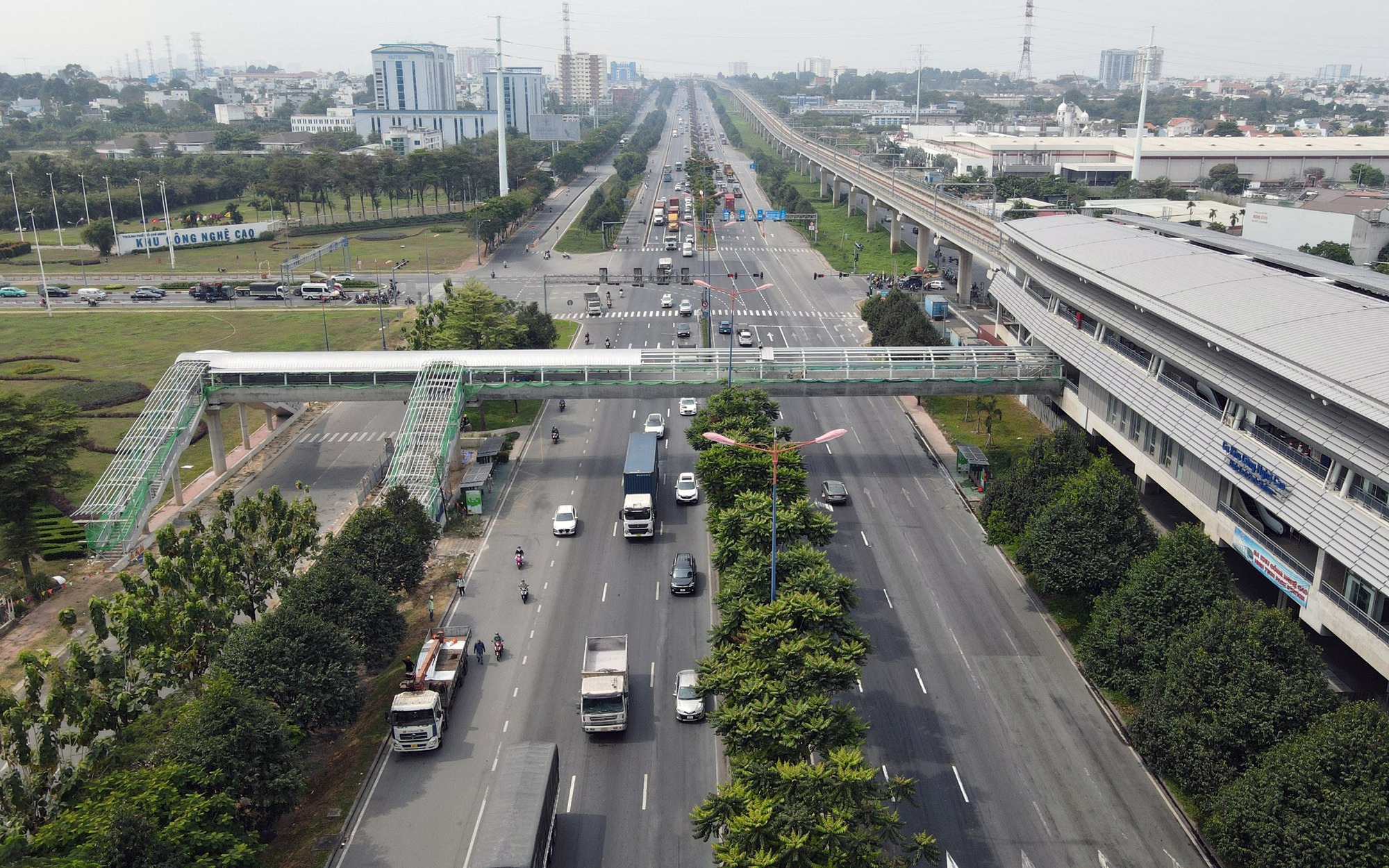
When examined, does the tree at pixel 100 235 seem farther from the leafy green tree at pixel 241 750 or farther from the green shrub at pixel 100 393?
the leafy green tree at pixel 241 750

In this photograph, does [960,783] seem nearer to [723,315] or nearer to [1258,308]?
[1258,308]

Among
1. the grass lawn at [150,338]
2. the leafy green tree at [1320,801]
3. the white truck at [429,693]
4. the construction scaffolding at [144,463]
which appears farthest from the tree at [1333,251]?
the construction scaffolding at [144,463]

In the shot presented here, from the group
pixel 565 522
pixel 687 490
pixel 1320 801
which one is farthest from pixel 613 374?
pixel 1320 801

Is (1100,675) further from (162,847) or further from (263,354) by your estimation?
(263,354)

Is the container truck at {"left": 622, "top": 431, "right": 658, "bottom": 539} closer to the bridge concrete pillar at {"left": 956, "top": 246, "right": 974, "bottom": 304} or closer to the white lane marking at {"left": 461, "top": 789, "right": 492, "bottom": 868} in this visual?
→ the white lane marking at {"left": 461, "top": 789, "right": 492, "bottom": 868}

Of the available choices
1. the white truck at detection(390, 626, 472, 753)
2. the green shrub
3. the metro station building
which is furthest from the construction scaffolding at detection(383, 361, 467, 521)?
the metro station building

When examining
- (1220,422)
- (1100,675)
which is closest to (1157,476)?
(1220,422)
